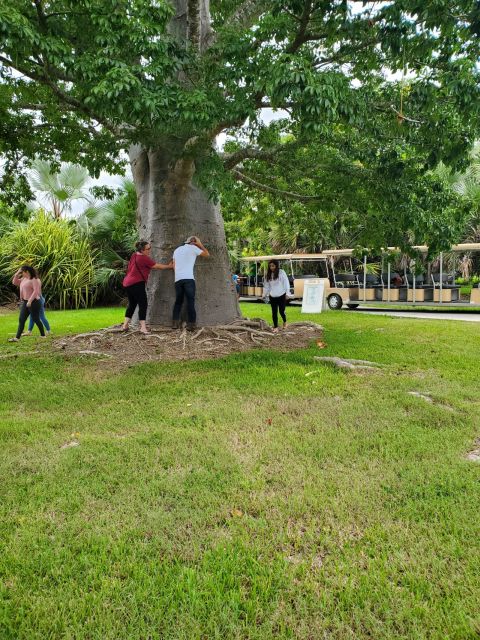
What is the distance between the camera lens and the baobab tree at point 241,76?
485 cm

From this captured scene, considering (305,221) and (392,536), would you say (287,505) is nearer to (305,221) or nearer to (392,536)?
(392,536)

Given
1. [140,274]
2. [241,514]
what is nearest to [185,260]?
[140,274]

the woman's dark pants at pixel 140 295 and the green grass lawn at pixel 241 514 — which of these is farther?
the woman's dark pants at pixel 140 295

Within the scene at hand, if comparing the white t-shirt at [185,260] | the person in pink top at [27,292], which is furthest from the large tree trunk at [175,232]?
the person in pink top at [27,292]

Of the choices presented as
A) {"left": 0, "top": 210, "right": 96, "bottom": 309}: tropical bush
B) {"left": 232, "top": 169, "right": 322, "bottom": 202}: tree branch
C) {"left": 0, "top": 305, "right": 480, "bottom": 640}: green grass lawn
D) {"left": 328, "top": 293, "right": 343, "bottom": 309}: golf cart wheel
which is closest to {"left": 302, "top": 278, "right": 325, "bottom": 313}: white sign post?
{"left": 328, "top": 293, "right": 343, "bottom": 309}: golf cart wheel

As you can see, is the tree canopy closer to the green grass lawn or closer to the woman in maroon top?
the woman in maroon top

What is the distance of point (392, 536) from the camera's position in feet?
8.38

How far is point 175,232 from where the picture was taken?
861 cm

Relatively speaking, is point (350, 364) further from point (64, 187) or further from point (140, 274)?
point (64, 187)

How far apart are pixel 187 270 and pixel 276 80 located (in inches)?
149

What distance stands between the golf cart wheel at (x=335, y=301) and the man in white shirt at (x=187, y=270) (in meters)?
11.2

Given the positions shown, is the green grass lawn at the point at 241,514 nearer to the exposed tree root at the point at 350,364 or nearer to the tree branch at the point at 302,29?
the exposed tree root at the point at 350,364

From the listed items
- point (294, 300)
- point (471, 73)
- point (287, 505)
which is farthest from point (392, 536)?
point (294, 300)

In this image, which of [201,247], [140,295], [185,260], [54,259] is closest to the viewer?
[185,260]
